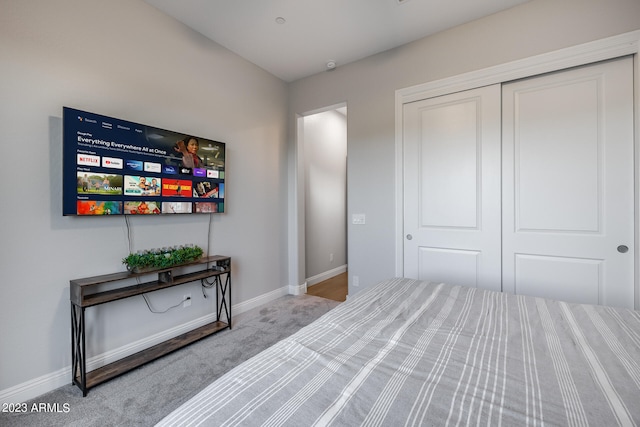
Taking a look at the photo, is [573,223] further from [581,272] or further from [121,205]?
[121,205]

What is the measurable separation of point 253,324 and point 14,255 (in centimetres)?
182

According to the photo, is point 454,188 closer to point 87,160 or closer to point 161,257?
point 161,257

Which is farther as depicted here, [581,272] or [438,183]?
[438,183]

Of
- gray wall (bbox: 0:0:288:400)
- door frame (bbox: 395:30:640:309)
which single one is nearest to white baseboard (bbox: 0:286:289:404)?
gray wall (bbox: 0:0:288:400)

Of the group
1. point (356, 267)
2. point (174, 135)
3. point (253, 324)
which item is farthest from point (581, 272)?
point (174, 135)

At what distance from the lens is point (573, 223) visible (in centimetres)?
207

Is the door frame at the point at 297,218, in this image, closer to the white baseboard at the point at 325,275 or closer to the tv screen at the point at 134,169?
the white baseboard at the point at 325,275

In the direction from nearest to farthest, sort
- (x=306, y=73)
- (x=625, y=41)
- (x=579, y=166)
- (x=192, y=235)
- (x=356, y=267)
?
(x=625, y=41), (x=579, y=166), (x=192, y=235), (x=356, y=267), (x=306, y=73)

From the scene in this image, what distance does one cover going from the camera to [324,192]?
453cm

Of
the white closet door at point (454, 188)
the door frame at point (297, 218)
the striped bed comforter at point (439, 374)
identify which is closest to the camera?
the striped bed comforter at point (439, 374)

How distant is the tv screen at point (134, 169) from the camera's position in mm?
1742

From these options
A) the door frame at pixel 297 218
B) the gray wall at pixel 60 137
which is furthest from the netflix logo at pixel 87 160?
the door frame at pixel 297 218

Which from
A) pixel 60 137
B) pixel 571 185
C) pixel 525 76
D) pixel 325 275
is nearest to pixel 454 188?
pixel 571 185

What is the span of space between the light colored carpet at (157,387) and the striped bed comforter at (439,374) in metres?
1.23
